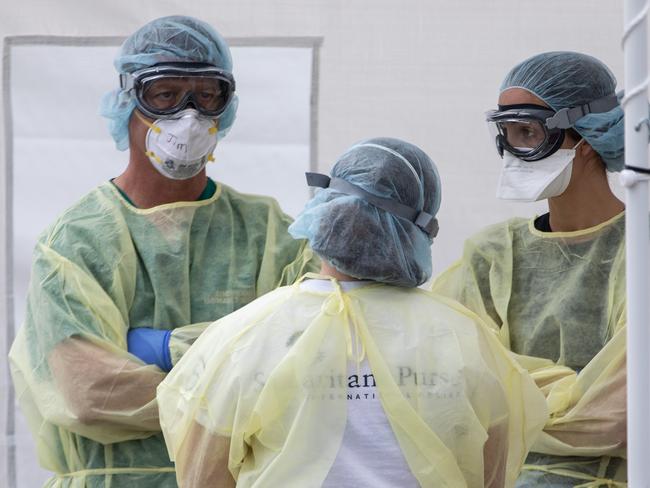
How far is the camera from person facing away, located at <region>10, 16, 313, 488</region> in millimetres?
2832

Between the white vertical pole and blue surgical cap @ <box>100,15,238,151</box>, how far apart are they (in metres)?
1.40

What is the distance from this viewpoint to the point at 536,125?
301 centimetres

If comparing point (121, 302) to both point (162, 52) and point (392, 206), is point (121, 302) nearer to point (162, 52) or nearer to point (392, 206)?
point (162, 52)

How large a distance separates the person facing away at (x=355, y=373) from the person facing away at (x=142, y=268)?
22.6 inches

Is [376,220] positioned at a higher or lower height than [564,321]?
higher

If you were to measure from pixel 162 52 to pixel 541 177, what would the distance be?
0.95 metres

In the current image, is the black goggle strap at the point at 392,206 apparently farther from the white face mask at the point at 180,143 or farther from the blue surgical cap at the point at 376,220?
the white face mask at the point at 180,143

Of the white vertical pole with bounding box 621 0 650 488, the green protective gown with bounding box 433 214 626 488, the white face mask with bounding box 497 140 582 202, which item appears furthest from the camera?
the white face mask with bounding box 497 140 582 202

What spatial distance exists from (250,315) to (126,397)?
28.3 inches

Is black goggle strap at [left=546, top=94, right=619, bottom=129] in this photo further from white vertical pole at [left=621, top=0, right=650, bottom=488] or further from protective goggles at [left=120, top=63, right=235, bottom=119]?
white vertical pole at [left=621, top=0, right=650, bottom=488]

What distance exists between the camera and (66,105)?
350 centimetres

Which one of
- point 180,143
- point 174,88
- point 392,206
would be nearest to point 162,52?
point 174,88

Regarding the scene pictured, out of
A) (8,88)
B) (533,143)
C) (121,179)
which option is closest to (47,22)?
(8,88)

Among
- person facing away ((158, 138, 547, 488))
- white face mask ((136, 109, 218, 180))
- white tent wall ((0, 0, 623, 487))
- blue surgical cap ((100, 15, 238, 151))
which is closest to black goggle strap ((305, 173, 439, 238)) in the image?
person facing away ((158, 138, 547, 488))
